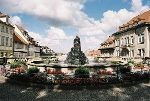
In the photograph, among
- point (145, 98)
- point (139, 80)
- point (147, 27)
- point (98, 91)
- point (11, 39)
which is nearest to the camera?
point (145, 98)

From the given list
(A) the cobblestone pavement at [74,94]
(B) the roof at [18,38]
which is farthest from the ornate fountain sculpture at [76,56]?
(B) the roof at [18,38]

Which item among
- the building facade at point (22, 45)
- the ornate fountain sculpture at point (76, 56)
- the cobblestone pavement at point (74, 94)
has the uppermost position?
the building facade at point (22, 45)

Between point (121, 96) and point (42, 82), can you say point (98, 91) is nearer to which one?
point (121, 96)

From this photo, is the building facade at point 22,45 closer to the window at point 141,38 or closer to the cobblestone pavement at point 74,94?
the window at point 141,38

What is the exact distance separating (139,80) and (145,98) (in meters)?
3.57

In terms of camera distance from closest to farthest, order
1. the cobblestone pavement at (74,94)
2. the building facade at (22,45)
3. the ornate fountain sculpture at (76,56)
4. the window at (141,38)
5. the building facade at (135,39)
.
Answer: the cobblestone pavement at (74,94) < the ornate fountain sculpture at (76,56) < the building facade at (135,39) < the window at (141,38) < the building facade at (22,45)

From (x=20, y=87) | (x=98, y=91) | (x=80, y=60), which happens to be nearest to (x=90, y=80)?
(x=98, y=91)

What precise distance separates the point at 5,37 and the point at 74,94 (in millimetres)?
32708

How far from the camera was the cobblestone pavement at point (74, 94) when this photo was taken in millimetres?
8867

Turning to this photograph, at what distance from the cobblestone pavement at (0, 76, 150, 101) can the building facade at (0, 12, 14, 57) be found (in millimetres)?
27963

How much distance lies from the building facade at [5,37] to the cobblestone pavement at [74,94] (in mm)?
27963

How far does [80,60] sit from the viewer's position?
22141 mm

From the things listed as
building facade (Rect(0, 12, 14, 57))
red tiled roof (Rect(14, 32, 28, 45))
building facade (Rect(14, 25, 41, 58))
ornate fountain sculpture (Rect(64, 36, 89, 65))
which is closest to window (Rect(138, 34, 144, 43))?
ornate fountain sculpture (Rect(64, 36, 89, 65))

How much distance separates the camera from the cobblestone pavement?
887 cm
